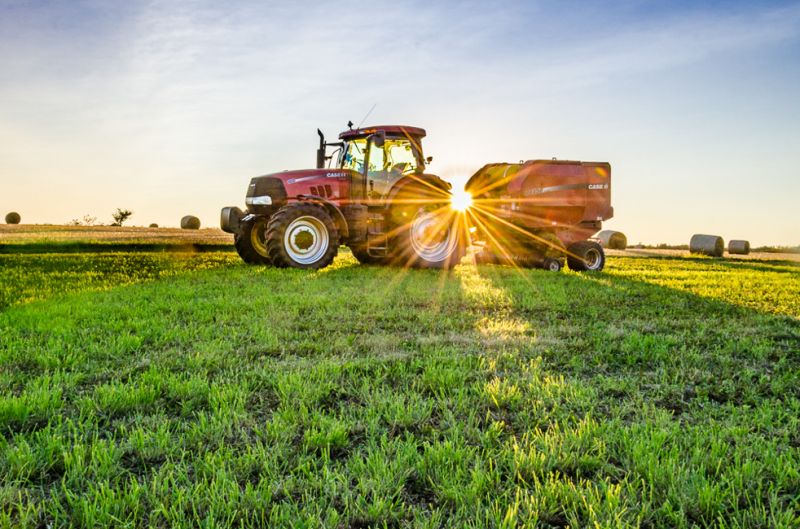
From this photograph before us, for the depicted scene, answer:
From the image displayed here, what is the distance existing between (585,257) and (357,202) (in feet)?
18.7

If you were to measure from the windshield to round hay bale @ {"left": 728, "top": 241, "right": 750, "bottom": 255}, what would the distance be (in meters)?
24.2

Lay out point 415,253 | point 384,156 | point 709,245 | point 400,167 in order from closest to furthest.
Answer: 1. point 384,156
2. point 400,167
3. point 415,253
4. point 709,245

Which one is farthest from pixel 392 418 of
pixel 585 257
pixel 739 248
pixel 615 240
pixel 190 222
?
pixel 190 222

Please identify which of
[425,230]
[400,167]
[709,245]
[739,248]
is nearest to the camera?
[400,167]

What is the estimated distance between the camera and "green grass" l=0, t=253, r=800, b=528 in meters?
2.21

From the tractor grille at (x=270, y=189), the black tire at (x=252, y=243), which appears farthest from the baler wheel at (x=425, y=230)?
the black tire at (x=252, y=243)

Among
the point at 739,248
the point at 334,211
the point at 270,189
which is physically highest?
the point at 270,189

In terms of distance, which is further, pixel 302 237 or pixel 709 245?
pixel 709 245

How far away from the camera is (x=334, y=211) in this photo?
11570 millimetres

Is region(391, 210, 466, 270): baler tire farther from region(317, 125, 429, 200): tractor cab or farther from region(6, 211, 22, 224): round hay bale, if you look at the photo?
region(6, 211, 22, 224): round hay bale

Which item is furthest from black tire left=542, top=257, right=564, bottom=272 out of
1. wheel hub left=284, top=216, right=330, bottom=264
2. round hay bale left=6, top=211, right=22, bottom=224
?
round hay bale left=6, top=211, right=22, bottom=224

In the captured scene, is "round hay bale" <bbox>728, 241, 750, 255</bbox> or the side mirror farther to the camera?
"round hay bale" <bbox>728, 241, 750, 255</bbox>

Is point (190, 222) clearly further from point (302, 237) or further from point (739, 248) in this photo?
point (739, 248)

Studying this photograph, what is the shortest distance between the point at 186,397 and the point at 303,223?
8030 millimetres
